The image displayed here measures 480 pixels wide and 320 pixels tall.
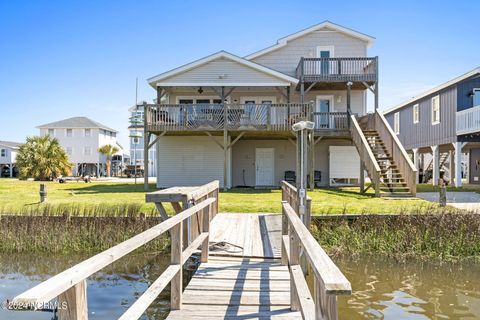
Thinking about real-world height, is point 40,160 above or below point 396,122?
below

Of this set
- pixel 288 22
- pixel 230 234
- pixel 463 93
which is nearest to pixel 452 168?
pixel 463 93

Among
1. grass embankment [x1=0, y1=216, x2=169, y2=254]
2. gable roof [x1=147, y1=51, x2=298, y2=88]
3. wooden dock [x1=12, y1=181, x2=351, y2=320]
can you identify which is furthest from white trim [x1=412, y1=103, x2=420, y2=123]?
grass embankment [x1=0, y1=216, x2=169, y2=254]

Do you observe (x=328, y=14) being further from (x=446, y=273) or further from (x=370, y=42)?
(x=446, y=273)

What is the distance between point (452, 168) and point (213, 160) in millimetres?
14894

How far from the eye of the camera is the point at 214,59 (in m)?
19.9

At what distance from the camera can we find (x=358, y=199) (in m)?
14.6

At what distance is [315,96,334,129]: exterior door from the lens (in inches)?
773

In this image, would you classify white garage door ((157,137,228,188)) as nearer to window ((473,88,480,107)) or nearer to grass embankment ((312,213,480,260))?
grass embankment ((312,213,480,260))

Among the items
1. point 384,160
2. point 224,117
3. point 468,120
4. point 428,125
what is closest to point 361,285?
point 384,160

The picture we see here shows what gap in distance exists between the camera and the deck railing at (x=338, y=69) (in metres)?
19.5

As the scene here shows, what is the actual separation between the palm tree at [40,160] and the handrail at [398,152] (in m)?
26.0

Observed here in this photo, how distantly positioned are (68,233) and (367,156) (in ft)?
37.1

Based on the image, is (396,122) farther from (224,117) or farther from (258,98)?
(224,117)

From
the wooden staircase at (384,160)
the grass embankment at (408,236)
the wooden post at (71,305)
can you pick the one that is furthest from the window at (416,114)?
the wooden post at (71,305)
